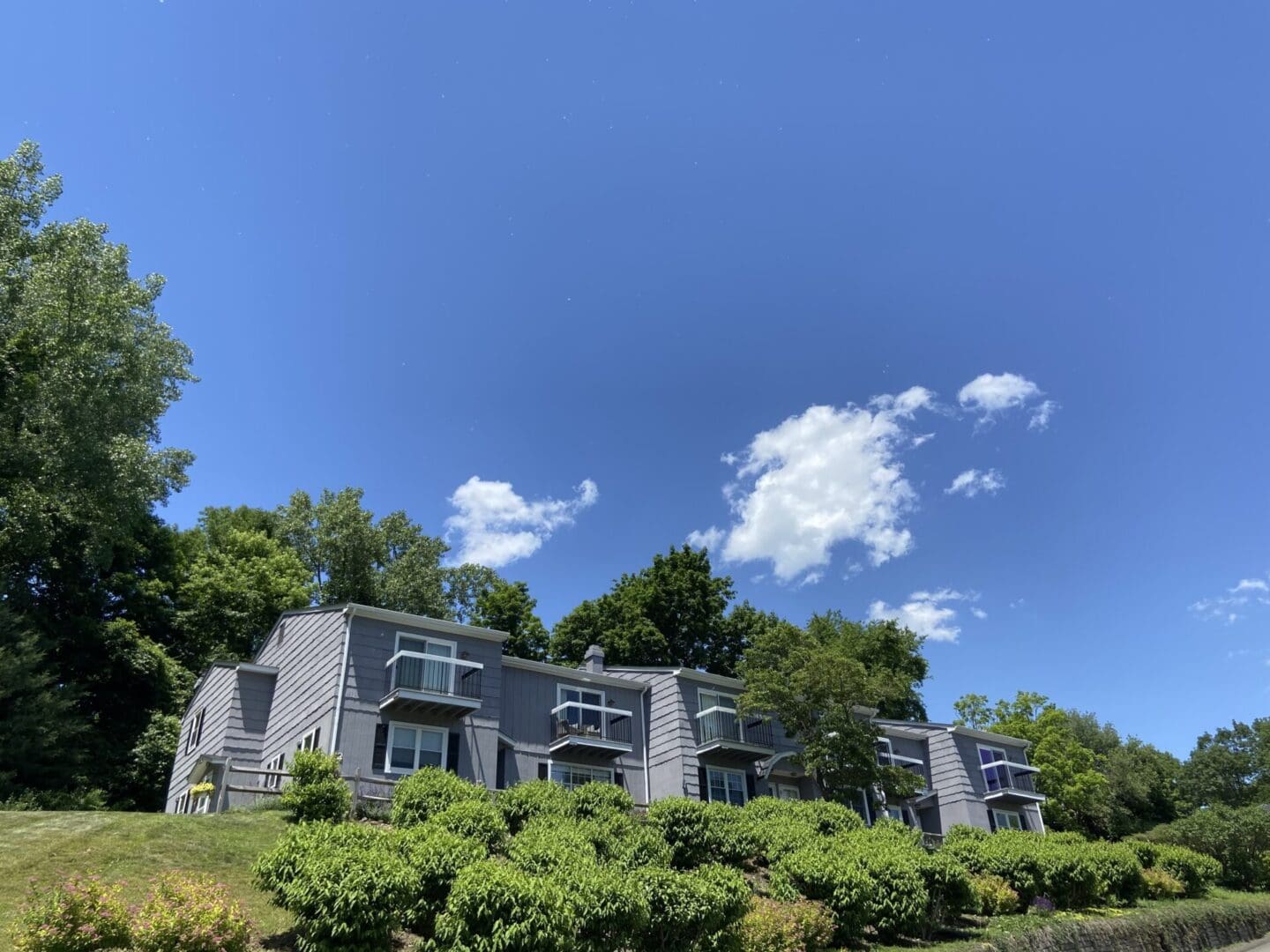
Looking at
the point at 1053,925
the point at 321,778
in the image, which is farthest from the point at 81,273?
the point at 1053,925

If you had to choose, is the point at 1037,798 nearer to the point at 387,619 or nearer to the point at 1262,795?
the point at 1262,795

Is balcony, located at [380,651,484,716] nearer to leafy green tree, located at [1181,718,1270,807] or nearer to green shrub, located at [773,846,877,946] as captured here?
green shrub, located at [773,846,877,946]

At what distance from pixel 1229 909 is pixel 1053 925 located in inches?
401

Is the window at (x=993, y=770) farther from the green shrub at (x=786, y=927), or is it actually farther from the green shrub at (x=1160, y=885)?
the green shrub at (x=786, y=927)

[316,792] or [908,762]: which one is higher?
[908,762]

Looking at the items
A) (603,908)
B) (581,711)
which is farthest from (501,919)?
(581,711)

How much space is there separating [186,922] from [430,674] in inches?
511

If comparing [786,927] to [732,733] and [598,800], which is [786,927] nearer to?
[598,800]

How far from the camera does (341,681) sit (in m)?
21.3

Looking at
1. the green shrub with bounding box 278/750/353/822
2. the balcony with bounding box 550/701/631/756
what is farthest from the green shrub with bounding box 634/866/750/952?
the balcony with bounding box 550/701/631/756

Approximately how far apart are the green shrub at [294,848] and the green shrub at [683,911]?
405cm

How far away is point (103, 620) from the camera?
33938mm

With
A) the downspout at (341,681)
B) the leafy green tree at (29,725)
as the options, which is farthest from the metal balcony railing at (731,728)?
the leafy green tree at (29,725)

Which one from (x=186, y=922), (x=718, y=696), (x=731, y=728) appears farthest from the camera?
(x=718, y=696)
